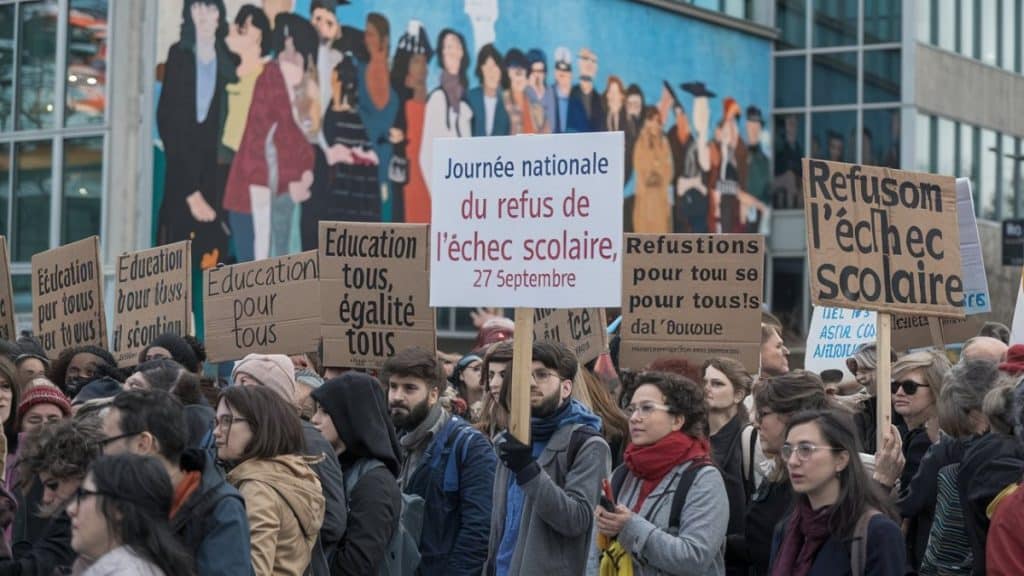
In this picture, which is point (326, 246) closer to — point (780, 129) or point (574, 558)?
point (574, 558)

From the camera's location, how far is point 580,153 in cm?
764

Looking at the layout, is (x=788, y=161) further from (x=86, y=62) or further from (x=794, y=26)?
(x=86, y=62)

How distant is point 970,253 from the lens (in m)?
11.9

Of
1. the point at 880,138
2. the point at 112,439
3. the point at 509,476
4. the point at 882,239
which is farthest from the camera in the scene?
the point at 880,138

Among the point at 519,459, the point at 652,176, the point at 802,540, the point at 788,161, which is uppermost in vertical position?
the point at 788,161

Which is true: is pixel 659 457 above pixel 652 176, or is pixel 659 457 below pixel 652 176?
below

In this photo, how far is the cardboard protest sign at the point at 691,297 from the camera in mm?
11312

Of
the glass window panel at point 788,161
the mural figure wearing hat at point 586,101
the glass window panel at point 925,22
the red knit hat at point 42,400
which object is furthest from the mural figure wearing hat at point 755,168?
the red knit hat at point 42,400

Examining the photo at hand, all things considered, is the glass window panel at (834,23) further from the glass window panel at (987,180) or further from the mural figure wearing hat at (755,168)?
the glass window panel at (987,180)

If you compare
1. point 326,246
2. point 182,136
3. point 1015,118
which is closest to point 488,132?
point 182,136

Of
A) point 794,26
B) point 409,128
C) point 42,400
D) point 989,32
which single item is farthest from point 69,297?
point 989,32

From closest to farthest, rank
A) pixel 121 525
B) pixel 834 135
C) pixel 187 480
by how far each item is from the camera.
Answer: pixel 121 525
pixel 187 480
pixel 834 135

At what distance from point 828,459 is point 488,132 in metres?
25.0

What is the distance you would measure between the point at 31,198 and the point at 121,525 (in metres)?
24.1
